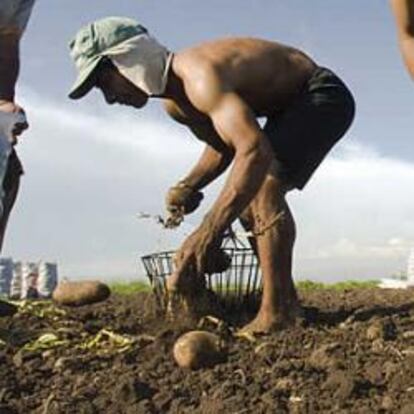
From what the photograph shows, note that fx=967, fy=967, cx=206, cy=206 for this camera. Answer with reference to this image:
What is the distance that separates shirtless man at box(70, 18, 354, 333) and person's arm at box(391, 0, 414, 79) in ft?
2.40

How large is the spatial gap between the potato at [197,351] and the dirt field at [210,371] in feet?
0.12

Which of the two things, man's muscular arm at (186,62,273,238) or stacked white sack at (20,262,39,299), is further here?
stacked white sack at (20,262,39,299)

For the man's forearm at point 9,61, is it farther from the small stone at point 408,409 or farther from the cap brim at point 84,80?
the small stone at point 408,409

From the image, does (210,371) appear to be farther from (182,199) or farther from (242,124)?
(182,199)

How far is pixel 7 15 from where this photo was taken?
4289 millimetres

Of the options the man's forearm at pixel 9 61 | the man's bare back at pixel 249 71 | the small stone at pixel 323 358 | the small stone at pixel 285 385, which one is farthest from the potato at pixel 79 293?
the small stone at pixel 285 385

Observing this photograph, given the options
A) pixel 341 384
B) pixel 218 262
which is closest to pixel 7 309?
pixel 218 262

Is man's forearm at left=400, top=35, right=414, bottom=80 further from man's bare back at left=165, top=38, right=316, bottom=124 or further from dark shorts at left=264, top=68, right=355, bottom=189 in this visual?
dark shorts at left=264, top=68, right=355, bottom=189

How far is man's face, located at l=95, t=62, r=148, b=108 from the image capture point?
3.71 m

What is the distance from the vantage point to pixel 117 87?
373 centimetres

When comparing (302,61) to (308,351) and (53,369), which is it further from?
(53,369)

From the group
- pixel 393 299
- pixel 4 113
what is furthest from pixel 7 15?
pixel 393 299

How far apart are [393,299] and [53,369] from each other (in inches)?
97.5

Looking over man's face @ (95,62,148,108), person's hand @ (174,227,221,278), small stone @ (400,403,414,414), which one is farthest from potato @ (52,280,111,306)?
small stone @ (400,403,414,414)
